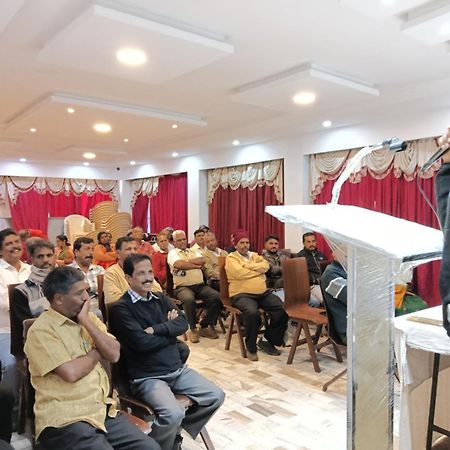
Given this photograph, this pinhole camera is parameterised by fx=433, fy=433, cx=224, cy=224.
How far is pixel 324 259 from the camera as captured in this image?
17.4 feet

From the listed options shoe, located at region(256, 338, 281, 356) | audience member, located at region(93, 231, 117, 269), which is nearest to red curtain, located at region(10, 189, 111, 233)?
audience member, located at region(93, 231, 117, 269)

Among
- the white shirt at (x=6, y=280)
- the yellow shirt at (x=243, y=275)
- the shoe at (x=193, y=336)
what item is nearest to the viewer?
the white shirt at (x=6, y=280)

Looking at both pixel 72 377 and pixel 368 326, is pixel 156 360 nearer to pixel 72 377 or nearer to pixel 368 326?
pixel 72 377

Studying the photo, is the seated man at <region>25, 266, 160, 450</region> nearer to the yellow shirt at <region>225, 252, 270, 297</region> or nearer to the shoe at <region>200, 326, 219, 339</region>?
the yellow shirt at <region>225, 252, 270, 297</region>

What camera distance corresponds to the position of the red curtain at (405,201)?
179 inches

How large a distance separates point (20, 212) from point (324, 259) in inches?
246

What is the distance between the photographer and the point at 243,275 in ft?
13.6

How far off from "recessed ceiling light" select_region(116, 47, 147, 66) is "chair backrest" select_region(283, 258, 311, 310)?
6.79 ft

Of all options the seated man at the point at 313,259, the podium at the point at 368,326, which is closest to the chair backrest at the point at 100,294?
the podium at the point at 368,326

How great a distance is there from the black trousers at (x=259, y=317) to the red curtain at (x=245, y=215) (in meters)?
2.22

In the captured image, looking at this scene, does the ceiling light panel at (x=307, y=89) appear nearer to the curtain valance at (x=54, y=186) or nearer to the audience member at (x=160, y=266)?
the audience member at (x=160, y=266)

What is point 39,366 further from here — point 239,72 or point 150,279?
point 239,72

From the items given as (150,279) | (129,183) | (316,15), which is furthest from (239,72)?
(129,183)

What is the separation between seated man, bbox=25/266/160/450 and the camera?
171 cm
